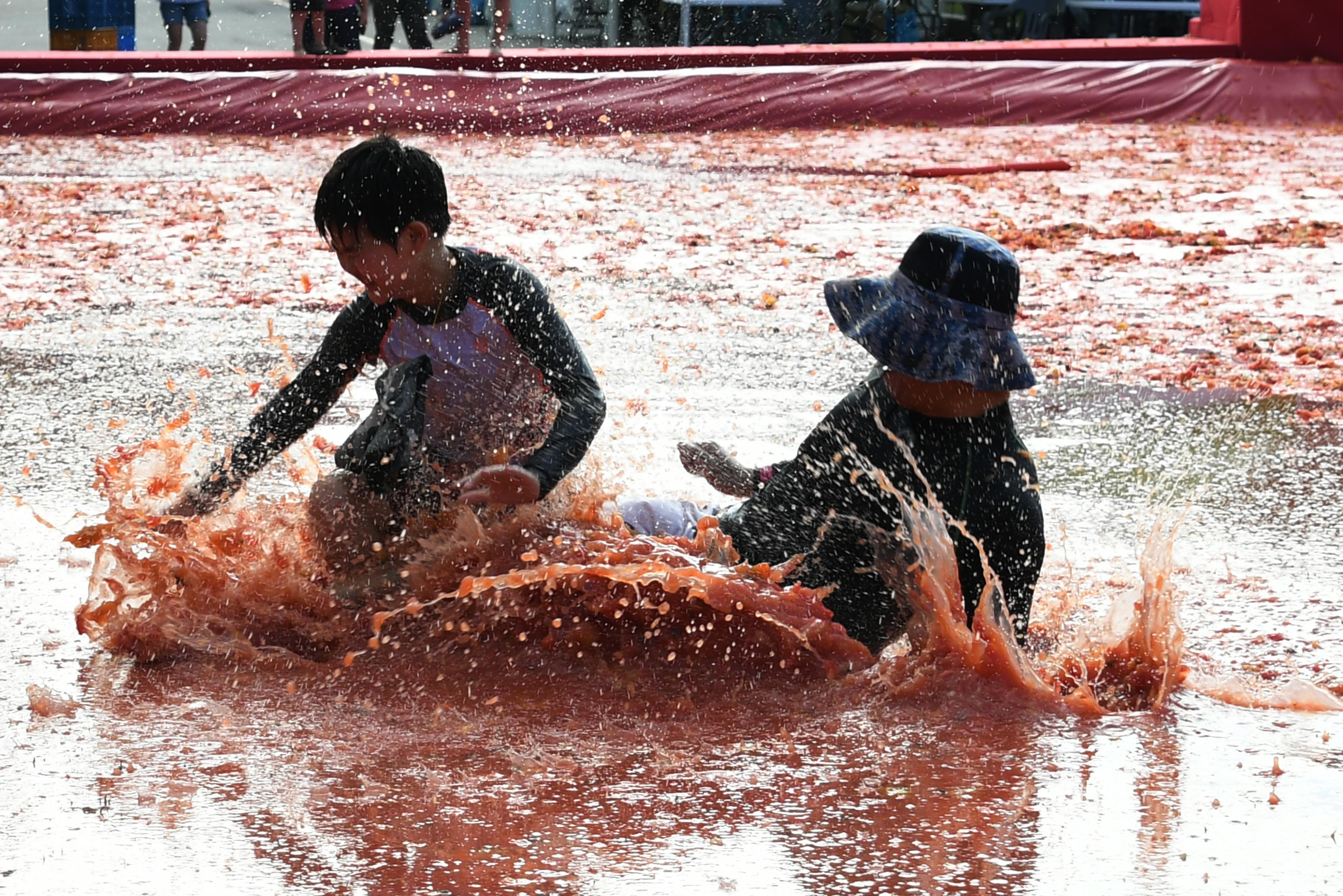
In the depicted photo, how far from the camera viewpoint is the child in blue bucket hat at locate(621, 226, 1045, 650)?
2.98 m

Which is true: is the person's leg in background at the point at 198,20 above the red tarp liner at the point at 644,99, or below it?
above

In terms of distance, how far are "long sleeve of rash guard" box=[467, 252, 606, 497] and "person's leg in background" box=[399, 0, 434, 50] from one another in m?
13.7

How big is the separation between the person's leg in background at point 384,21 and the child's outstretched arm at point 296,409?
13.7 metres

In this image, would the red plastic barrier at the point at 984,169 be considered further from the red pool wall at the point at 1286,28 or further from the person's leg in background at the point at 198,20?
the person's leg in background at the point at 198,20

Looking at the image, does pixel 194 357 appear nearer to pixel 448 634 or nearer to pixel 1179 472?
pixel 448 634

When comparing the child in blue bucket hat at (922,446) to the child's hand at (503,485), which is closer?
the child in blue bucket hat at (922,446)

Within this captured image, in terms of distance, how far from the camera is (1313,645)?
367cm

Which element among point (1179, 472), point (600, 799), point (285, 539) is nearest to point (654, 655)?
point (600, 799)

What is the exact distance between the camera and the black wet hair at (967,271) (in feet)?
9.81

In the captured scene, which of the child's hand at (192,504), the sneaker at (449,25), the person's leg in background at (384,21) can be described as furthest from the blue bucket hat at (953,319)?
the person's leg in background at (384,21)

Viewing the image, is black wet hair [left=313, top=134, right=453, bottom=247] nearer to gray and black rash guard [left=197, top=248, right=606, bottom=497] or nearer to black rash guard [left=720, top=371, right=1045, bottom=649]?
gray and black rash guard [left=197, top=248, right=606, bottom=497]

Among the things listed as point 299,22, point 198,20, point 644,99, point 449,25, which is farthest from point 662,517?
point 198,20

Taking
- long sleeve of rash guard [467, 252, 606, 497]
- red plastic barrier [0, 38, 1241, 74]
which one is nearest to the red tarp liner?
red plastic barrier [0, 38, 1241, 74]

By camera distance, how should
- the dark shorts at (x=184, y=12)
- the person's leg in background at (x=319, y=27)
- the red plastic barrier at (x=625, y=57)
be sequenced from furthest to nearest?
the dark shorts at (x=184, y=12) < the person's leg in background at (x=319, y=27) < the red plastic barrier at (x=625, y=57)
